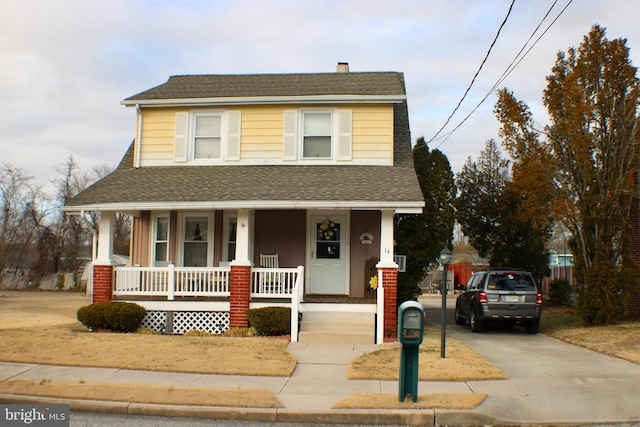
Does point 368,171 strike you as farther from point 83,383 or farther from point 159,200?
point 83,383

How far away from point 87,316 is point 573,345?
10.9 m

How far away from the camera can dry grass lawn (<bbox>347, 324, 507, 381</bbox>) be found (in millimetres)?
9250

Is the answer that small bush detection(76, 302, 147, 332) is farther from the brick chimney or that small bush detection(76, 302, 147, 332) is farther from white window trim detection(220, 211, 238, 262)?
Answer: the brick chimney

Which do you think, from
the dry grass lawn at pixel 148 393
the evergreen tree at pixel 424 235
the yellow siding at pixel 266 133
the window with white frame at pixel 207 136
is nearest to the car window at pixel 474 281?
the evergreen tree at pixel 424 235

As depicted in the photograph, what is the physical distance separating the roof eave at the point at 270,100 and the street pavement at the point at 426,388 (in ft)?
21.7

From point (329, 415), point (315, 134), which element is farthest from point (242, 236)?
point (329, 415)

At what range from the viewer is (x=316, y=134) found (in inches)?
625

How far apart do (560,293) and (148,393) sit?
19.7 metres

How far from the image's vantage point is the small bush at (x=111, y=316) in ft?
43.2

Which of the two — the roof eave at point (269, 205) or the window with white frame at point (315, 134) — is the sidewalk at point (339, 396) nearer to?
the roof eave at point (269, 205)

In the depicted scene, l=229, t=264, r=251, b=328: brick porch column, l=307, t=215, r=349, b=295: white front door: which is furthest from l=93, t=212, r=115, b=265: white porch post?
l=307, t=215, r=349, b=295: white front door

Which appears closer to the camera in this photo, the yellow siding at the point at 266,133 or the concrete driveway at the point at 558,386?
the concrete driveway at the point at 558,386

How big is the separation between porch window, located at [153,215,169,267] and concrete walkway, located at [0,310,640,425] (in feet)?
18.5

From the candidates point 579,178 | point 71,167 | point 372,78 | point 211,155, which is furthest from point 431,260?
point 71,167
